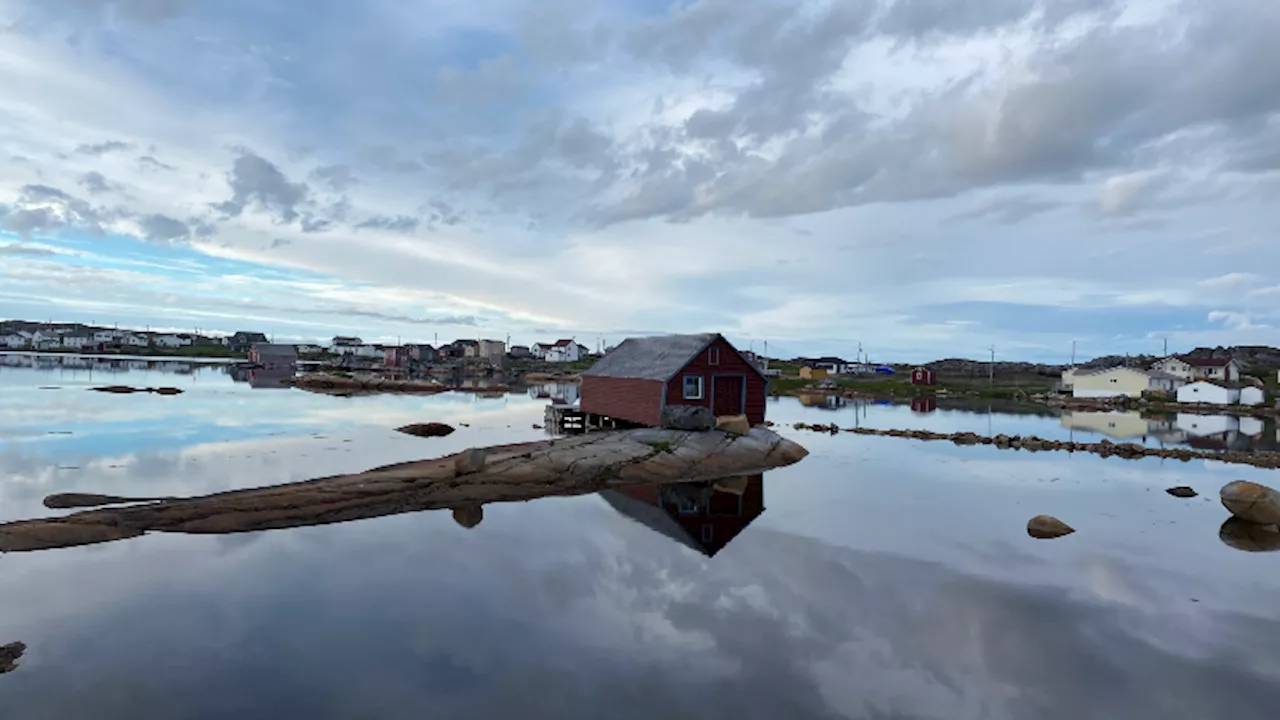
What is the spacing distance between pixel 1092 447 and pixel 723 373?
83.4 feet

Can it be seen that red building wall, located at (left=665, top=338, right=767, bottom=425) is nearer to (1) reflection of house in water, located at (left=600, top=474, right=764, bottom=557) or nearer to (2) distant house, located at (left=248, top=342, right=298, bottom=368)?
(1) reflection of house in water, located at (left=600, top=474, right=764, bottom=557)

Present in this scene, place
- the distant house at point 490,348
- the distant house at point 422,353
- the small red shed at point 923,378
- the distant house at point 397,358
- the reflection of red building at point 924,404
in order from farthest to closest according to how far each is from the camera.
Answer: the distant house at point 490,348, the distant house at point 422,353, the distant house at point 397,358, the small red shed at point 923,378, the reflection of red building at point 924,404

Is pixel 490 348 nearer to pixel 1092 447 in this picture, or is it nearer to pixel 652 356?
pixel 652 356

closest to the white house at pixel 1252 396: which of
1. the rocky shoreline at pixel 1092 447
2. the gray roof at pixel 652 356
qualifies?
the rocky shoreline at pixel 1092 447

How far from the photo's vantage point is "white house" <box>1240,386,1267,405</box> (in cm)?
8301

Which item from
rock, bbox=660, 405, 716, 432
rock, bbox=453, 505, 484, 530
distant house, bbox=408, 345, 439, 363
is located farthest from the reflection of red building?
distant house, bbox=408, 345, 439, 363

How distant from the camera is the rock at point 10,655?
1130cm

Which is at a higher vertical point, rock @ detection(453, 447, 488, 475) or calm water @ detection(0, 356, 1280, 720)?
rock @ detection(453, 447, 488, 475)

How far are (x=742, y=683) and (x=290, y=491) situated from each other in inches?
708

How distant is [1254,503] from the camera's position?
23391mm

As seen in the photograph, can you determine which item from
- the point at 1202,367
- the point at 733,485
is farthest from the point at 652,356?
the point at 1202,367

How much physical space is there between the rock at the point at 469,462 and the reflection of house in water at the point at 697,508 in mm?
5083

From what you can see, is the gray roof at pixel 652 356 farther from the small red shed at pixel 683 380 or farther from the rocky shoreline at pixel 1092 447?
the rocky shoreline at pixel 1092 447

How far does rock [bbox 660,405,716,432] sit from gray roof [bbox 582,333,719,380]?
3076 mm
